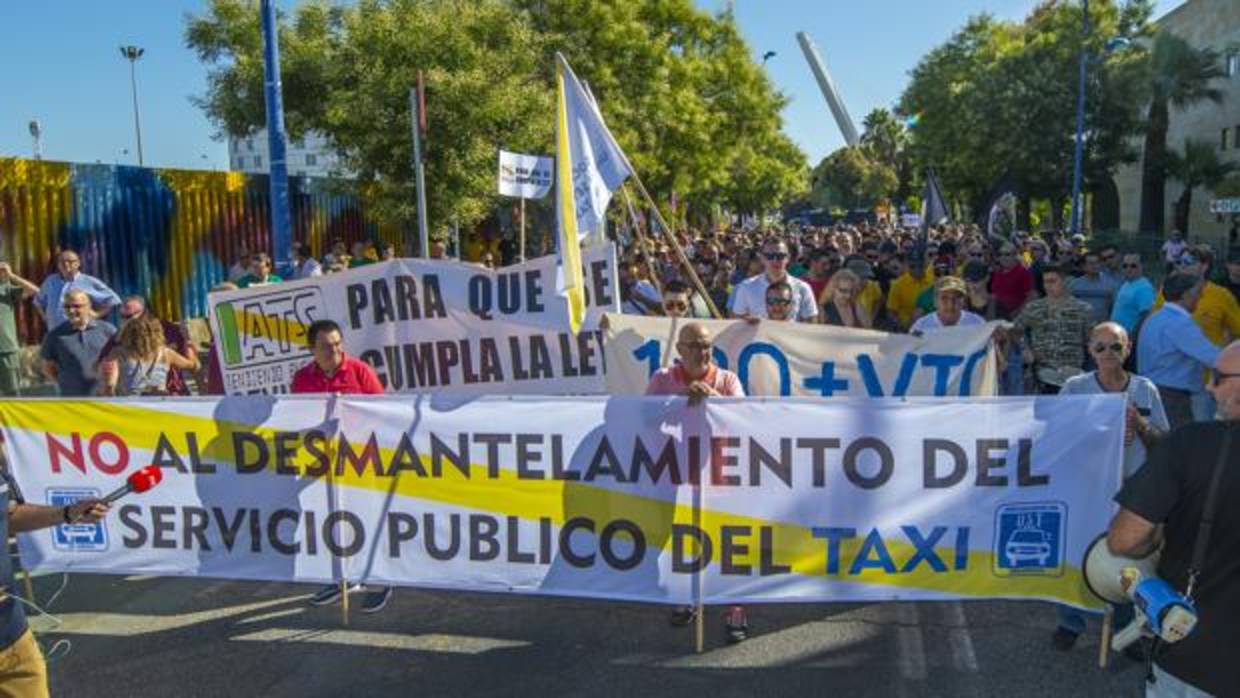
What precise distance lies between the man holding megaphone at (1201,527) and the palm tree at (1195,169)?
4468 centimetres

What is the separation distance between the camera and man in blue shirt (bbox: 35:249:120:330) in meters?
9.02

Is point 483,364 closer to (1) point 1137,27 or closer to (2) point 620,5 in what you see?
(2) point 620,5

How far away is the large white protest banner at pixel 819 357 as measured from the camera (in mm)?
6086

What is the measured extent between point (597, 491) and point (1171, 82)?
45.9m

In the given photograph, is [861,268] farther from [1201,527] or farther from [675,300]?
[1201,527]

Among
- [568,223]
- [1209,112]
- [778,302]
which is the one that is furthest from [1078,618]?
[1209,112]

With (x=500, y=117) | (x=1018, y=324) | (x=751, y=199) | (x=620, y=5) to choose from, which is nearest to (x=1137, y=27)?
(x=751, y=199)

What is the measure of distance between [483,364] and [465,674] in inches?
131

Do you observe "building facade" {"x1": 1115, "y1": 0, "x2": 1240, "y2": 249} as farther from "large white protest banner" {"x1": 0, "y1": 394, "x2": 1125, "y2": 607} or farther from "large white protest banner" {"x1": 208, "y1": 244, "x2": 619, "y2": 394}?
"large white protest banner" {"x1": 0, "y1": 394, "x2": 1125, "y2": 607}

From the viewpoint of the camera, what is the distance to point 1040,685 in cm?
442

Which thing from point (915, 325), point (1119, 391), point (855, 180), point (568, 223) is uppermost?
point (855, 180)

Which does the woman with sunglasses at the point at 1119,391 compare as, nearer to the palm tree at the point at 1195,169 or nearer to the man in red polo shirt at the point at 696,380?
the man in red polo shirt at the point at 696,380

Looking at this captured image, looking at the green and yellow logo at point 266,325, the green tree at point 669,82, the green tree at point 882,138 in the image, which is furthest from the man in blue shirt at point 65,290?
the green tree at point 882,138

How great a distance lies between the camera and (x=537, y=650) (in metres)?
4.90
